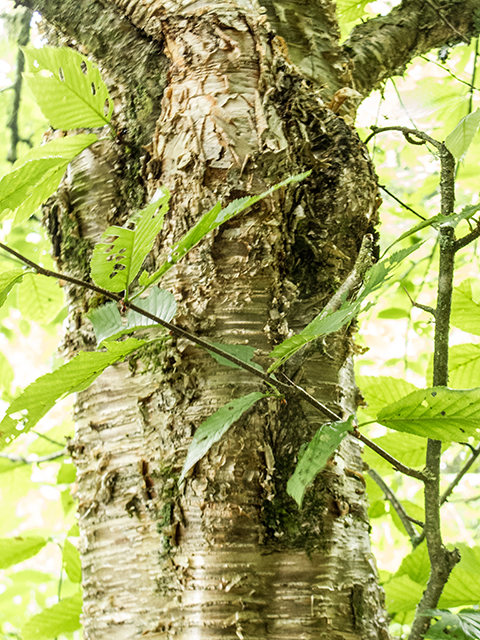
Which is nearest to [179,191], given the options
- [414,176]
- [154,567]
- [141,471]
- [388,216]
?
[141,471]

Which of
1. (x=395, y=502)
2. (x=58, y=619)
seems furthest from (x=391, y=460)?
(x=58, y=619)

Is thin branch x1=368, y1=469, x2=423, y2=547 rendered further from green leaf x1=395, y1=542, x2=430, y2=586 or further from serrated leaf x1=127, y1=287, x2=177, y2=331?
serrated leaf x1=127, y1=287, x2=177, y2=331

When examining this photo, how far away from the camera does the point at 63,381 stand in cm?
44

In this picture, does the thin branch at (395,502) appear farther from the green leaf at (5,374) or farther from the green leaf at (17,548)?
the green leaf at (5,374)

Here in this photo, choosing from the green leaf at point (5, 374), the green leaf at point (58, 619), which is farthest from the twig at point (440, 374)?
the green leaf at point (5, 374)

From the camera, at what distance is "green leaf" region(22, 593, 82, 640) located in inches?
34.9

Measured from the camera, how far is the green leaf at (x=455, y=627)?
535 mm

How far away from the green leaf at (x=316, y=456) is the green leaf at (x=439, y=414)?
0.24 ft

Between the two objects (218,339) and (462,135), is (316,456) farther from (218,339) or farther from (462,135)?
(462,135)

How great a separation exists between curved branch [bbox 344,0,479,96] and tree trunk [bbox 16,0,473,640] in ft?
0.95

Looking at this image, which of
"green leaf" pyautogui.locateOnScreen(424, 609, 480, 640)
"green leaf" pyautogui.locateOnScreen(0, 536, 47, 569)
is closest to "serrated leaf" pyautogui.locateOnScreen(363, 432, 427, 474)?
"green leaf" pyautogui.locateOnScreen(424, 609, 480, 640)

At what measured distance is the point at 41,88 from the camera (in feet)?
1.96

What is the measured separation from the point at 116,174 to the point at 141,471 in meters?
0.46

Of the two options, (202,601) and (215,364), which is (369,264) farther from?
(202,601)
